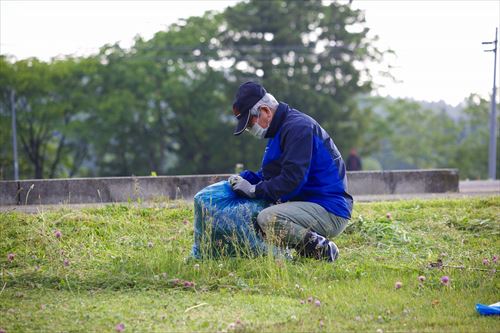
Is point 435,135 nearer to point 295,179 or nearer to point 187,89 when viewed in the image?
point 187,89

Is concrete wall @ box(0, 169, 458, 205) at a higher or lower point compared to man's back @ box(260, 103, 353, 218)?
lower

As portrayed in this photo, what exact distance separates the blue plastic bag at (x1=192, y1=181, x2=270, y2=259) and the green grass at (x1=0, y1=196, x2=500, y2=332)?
176 millimetres

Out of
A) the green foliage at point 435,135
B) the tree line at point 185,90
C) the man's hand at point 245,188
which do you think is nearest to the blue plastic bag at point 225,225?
the man's hand at point 245,188

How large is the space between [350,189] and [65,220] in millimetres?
5695

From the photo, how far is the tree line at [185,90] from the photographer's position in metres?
44.2

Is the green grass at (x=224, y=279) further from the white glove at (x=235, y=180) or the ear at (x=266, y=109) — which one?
the ear at (x=266, y=109)

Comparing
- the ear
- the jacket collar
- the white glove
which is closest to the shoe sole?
the white glove

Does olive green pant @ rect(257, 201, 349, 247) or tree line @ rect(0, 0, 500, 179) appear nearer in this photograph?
olive green pant @ rect(257, 201, 349, 247)

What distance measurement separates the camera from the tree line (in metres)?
44.2

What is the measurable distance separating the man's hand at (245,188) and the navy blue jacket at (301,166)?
7 cm

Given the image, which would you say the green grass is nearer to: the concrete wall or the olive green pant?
the olive green pant

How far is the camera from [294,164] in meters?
6.02

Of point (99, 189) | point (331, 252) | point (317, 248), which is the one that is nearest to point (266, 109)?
point (317, 248)

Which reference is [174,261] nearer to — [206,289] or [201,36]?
[206,289]
